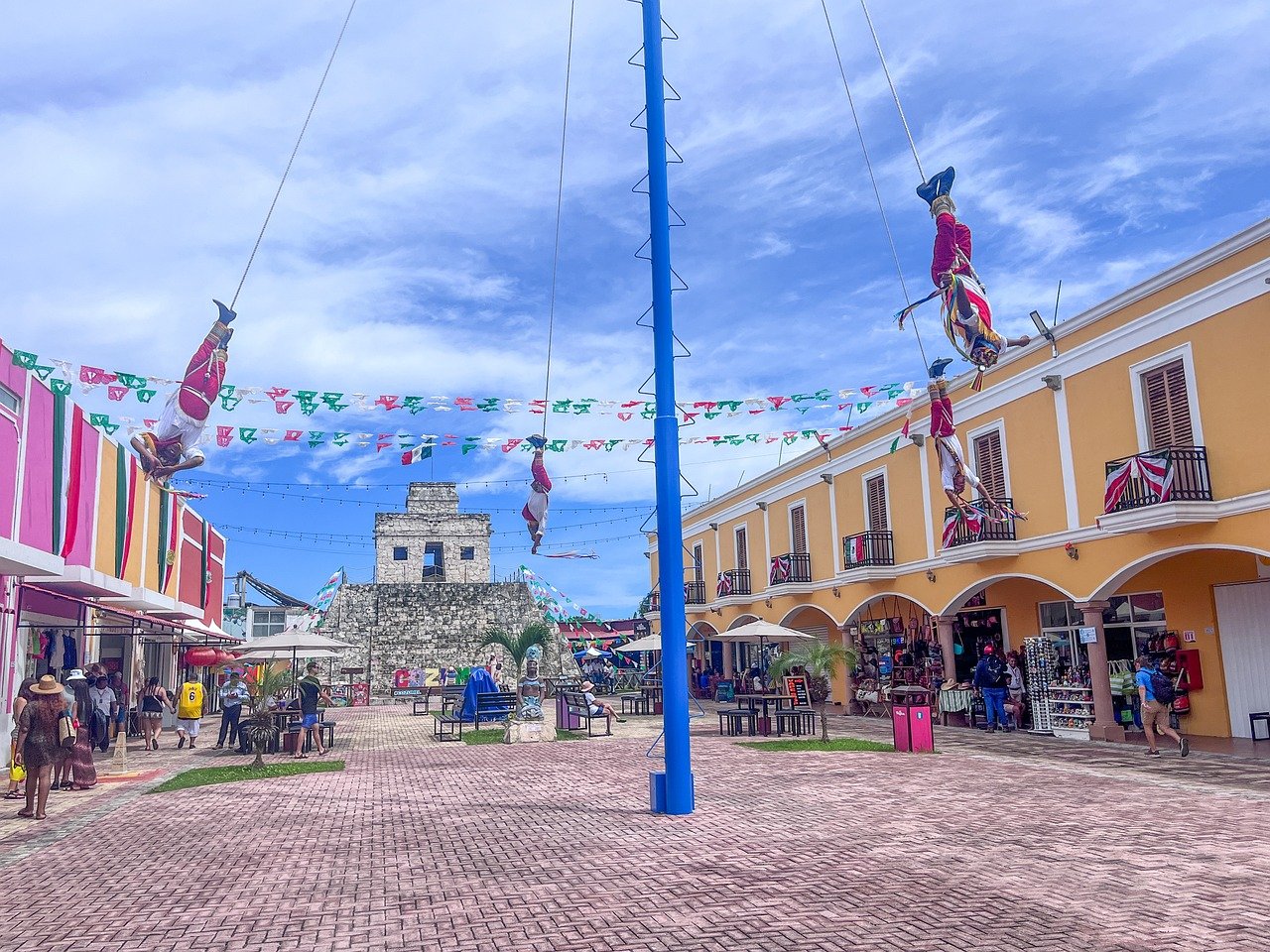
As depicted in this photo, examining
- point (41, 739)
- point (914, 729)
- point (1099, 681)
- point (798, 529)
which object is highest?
point (798, 529)

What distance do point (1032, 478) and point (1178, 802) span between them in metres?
8.60

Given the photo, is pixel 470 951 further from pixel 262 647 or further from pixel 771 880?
pixel 262 647

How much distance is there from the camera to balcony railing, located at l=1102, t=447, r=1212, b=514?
539 inches

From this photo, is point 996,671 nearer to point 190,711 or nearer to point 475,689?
point 475,689

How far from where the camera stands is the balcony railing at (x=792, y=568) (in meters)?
26.2

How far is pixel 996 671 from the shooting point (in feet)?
61.5

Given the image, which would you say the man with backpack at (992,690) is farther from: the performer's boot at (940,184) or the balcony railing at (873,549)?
the performer's boot at (940,184)

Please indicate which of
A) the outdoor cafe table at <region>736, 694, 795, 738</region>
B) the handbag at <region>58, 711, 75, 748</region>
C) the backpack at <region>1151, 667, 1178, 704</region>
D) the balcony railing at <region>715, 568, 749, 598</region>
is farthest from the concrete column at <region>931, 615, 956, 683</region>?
the handbag at <region>58, 711, 75, 748</region>

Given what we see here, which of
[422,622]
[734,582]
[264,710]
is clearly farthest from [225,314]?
[422,622]

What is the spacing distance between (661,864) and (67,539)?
1246cm

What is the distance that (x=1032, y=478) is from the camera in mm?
17359

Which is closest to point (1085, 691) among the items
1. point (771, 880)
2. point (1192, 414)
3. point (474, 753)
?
point (1192, 414)

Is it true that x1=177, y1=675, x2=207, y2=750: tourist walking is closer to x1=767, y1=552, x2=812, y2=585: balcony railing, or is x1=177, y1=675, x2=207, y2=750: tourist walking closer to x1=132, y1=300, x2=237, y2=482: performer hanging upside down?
x1=132, y1=300, x2=237, y2=482: performer hanging upside down

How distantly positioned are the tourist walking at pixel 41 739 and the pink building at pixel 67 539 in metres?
1.68
